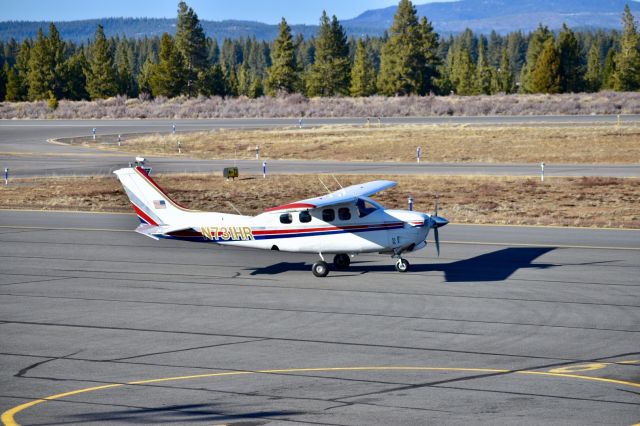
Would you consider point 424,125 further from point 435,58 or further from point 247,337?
point 247,337

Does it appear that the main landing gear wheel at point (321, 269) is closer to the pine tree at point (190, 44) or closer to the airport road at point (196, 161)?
the airport road at point (196, 161)

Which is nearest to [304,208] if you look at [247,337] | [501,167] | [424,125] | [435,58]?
[247,337]

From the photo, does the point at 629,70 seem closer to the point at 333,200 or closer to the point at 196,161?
the point at 196,161

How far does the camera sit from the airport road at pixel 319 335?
14.8 m

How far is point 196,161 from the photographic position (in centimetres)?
6125

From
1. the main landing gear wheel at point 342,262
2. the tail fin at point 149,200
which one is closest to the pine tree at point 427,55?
the main landing gear wheel at point 342,262

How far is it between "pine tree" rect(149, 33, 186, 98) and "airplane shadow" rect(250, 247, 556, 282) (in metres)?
88.4

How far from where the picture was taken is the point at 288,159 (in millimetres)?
61812

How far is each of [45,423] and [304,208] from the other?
41.8ft

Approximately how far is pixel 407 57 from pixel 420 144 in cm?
4589

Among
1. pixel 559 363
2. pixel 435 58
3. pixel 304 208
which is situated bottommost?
pixel 559 363

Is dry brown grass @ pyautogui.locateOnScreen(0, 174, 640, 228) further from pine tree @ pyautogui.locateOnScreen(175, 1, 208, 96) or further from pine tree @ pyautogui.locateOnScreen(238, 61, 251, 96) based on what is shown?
pine tree @ pyautogui.locateOnScreen(238, 61, 251, 96)

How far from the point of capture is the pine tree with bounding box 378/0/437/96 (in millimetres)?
108000

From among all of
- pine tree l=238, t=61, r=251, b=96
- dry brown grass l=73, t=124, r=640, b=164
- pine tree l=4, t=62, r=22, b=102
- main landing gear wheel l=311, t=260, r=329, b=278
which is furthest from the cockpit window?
pine tree l=238, t=61, r=251, b=96
